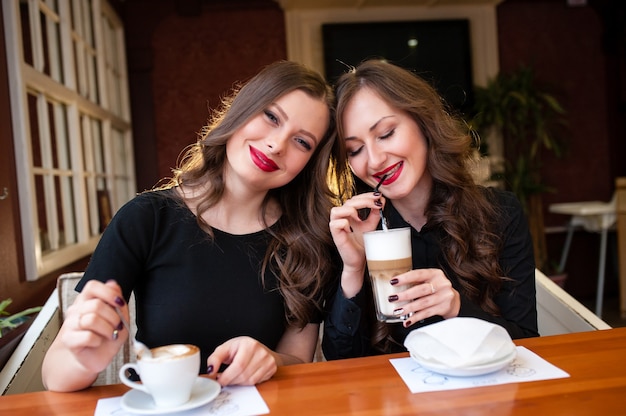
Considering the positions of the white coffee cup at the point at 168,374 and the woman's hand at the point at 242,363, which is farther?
the woman's hand at the point at 242,363

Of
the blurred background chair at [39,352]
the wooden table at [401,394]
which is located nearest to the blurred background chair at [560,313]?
the wooden table at [401,394]

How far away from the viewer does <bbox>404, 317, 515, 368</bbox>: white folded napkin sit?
1.07m

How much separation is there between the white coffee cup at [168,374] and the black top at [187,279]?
493 mm

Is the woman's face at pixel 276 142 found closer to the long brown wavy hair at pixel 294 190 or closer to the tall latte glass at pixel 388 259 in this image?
the long brown wavy hair at pixel 294 190

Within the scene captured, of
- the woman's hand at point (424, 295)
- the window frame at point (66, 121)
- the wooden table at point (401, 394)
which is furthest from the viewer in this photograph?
the window frame at point (66, 121)

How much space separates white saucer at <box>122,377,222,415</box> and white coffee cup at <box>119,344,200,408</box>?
0.01 m

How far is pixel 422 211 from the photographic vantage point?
181cm

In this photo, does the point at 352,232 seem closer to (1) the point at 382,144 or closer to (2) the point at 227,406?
(1) the point at 382,144

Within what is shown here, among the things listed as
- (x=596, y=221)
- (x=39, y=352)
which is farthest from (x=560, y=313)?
(x=596, y=221)

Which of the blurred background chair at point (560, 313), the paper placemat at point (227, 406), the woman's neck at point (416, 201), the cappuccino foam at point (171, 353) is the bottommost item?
the blurred background chair at point (560, 313)

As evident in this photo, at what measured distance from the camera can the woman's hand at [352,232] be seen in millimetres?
1390

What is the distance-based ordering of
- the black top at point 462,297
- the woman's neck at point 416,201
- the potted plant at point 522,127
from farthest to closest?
the potted plant at point 522,127
the woman's neck at point 416,201
the black top at point 462,297

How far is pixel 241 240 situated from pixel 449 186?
0.65 meters

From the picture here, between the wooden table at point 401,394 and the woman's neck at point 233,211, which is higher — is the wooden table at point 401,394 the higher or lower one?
the lower one
